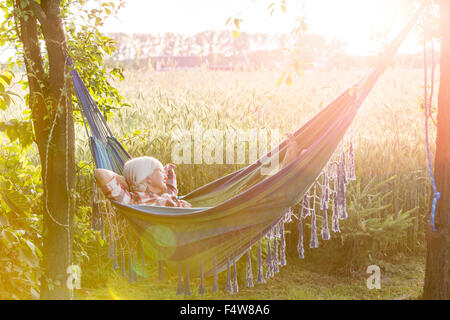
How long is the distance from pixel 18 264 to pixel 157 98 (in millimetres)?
2888

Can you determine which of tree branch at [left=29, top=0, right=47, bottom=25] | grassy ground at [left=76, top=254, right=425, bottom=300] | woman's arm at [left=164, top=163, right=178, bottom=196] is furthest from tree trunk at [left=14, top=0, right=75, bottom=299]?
grassy ground at [left=76, top=254, right=425, bottom=300]

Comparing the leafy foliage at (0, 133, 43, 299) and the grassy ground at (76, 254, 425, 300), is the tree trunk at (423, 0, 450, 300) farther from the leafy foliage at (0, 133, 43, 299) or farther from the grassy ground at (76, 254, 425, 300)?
the leafy foliage at (0, 133, 43, 299)

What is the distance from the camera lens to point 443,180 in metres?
1.85

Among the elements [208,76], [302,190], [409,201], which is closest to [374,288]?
[409,201]

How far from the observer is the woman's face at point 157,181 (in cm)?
204

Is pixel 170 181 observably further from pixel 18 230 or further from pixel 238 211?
pixel 18 230

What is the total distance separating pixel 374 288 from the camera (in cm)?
292

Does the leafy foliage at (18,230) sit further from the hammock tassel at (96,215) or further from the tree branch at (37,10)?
the tree branch at (37,10)

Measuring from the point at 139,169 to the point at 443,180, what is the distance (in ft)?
4.11

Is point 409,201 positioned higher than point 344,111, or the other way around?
point 344,111

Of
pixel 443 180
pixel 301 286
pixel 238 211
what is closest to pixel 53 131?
pixel 238 211

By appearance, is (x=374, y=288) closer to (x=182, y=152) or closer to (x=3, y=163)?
(x=182, y=152)

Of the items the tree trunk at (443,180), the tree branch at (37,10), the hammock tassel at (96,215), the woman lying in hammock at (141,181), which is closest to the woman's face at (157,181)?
the woman lying in hammock at (141,181)

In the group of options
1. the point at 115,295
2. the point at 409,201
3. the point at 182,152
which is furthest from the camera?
the point at 409,201
